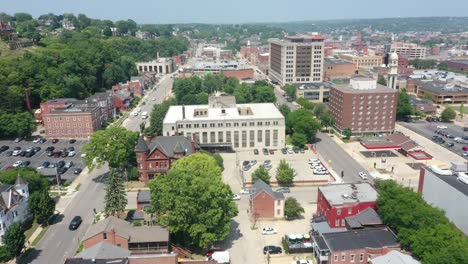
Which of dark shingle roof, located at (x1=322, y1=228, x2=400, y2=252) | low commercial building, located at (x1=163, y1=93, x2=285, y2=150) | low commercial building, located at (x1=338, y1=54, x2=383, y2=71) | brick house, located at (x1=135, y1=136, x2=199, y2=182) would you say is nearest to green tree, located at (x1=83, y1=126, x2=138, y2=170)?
brick house, located at (x1=135, y1=136, x2=199, y2=182)

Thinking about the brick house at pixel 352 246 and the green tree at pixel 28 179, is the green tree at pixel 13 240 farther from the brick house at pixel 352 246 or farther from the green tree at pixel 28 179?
the brick house at pixel 352 246

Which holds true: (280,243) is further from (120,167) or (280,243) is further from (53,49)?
(53,49)

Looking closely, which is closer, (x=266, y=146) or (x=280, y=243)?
(x=280, y=243)

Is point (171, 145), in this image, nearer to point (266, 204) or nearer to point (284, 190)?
point (284, 190)

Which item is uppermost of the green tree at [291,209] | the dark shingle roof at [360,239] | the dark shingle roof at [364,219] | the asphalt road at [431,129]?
the dark shingle roof at [364,219]

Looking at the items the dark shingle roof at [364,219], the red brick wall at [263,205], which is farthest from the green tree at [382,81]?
the dark shingle roof at [364,219]

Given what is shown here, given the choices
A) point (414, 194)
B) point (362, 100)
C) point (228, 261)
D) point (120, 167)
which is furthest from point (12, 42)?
point (414, 194)

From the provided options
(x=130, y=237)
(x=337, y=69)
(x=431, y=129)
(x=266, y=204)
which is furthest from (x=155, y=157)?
(x=337, y=69)
